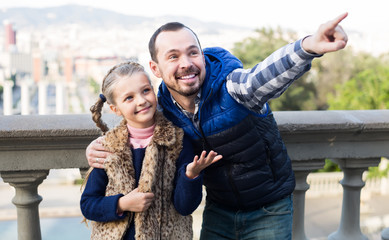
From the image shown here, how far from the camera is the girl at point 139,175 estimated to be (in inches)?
63.1

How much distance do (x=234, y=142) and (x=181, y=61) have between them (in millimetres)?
371

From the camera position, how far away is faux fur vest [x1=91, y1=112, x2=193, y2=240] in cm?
162

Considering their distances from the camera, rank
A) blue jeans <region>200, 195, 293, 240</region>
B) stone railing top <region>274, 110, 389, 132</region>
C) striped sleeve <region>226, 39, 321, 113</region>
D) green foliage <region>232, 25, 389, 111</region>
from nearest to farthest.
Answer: striped sleeve <region>226, 39, 321, 113</region> → blue jeans <region>200, 195, 293, 240</region> → stone railing top <region>274, 110, 389, 132</region> → green foliage <region>232, 25, 389, 111</region>

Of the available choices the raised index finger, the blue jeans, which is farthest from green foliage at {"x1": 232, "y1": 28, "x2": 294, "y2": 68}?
the raised index finger

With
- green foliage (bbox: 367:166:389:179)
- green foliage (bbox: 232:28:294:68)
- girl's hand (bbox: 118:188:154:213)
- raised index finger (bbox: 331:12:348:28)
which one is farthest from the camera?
green foliage (bbox: 232:28:294:68)

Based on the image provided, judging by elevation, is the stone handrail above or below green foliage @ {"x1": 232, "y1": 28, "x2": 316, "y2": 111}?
below

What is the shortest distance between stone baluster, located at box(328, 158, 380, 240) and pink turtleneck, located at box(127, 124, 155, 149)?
3.64ft

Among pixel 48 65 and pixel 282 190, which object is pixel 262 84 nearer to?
pixel 282 190

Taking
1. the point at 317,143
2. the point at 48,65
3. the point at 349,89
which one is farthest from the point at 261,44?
the point at 48,65

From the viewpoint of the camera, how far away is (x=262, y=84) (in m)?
1.57

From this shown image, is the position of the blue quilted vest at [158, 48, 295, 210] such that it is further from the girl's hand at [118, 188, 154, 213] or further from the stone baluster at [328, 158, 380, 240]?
the stone baluster at [328, 158, 380, 240]

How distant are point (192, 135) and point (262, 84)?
0.36m

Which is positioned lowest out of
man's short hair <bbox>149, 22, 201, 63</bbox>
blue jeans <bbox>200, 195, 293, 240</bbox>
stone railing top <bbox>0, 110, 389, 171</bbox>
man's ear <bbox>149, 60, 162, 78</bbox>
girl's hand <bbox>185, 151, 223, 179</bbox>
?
blue jeans <bbox>200, 195, 293, 240</bbox>

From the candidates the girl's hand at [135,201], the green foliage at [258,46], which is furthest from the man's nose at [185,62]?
the green foliage at [258,46]
